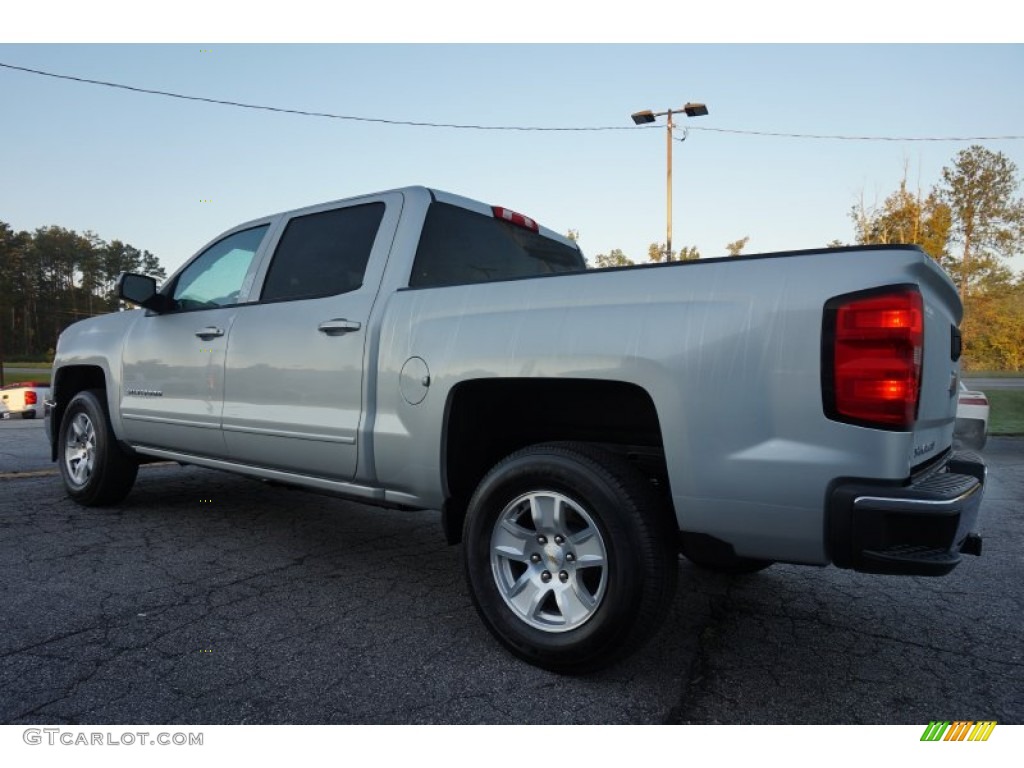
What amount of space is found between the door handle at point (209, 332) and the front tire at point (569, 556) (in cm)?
212

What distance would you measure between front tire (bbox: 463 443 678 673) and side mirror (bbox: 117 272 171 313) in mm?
2911

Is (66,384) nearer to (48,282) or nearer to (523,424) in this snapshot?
(523,424)

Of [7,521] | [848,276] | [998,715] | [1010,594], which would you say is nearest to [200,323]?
[7,521]

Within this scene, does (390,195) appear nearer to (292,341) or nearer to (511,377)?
(292,341)

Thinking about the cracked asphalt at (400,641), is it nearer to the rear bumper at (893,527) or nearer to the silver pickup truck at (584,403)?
the silver pickup truck at (584,403)

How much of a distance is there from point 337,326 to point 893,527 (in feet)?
7.89

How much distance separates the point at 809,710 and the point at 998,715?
0.59 metres

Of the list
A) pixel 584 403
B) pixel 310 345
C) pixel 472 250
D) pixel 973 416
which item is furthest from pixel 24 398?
pixel 973 416

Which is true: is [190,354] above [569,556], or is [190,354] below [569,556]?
above

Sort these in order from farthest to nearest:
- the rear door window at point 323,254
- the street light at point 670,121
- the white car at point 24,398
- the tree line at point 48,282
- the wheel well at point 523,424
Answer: the tree line at point 48,282 → the street light at point 670,121 → the white car at point 24,398 → the rear door window at point 323,254 → the wheel well at point 523,424

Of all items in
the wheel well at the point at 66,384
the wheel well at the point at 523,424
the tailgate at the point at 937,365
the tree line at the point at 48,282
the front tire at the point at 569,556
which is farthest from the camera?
the tree line at the point at 48,282

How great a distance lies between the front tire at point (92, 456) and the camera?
188 inches

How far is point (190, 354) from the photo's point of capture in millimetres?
4141

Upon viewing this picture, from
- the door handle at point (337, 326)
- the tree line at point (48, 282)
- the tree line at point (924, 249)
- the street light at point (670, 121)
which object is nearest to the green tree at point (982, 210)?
the tree line at point (924, 249)
